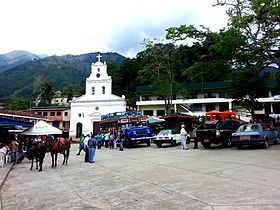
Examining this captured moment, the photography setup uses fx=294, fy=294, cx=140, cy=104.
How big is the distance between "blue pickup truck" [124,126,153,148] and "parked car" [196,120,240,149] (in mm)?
7168

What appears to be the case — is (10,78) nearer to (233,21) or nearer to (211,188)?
(233,21)

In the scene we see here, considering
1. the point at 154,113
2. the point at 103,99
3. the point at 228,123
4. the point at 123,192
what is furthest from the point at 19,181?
the point at 154,113

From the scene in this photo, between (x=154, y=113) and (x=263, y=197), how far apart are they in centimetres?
5262

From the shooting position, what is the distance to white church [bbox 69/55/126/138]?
53.9m

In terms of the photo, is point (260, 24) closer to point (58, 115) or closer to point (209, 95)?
point (209, 95)

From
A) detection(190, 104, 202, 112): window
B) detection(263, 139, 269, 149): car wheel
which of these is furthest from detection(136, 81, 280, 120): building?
detection(263, 139, 269, 149): car wheel

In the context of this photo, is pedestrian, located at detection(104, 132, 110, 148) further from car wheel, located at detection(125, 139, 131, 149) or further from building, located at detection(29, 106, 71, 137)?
building, located at detection(29, 106, 71, 137)

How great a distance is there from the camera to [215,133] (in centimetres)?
1969

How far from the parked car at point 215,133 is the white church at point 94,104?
33.9m

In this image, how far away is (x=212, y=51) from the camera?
2194 centimetres

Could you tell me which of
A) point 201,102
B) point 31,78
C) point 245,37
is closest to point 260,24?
point 245,37

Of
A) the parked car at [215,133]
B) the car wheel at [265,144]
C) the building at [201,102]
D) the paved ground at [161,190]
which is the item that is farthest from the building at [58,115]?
the paved ground at [161,190]

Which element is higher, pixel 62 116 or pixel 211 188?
pixel 62 116

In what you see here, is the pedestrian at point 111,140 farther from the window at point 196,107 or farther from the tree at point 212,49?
the window at point 196,107
